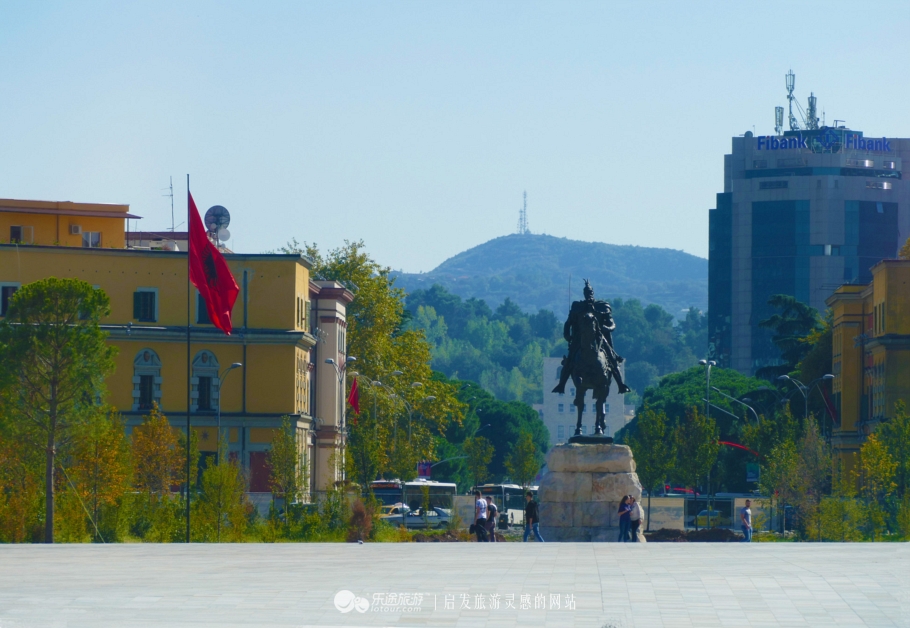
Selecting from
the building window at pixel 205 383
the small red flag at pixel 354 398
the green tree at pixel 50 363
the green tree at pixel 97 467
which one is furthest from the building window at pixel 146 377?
the green tree at pixel 50 363

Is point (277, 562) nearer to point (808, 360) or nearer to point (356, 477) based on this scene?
point (356, 477)

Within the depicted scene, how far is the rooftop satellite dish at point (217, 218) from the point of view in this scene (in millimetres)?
84000

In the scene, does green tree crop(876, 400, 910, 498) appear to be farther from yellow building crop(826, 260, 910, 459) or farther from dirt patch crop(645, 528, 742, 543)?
yellow building crop(826, 260, 910, 459)

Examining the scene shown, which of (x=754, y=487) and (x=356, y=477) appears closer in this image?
(x=356, y=477)

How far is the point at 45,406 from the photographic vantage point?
43188 mm

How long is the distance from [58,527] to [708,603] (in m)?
25.2

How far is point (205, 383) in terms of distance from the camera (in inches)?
3041

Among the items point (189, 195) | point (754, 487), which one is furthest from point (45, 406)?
point (754, 487)

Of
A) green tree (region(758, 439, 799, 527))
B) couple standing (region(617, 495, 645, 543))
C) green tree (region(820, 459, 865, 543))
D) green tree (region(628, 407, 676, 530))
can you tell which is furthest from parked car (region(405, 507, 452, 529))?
couple standing (region(617, 495, 645, 543))

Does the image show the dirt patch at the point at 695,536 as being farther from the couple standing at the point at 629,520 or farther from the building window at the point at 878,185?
the building window at the point at 878,185

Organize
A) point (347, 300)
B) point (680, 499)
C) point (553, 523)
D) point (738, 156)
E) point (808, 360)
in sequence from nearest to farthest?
point (553, 523)
point (680, 499)
point (347, 300)
point (808, 360)
point (738, 156)

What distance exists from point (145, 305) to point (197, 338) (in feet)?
9.62

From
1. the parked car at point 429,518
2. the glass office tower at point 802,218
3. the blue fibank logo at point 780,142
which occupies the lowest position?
the parked car at point 429,518

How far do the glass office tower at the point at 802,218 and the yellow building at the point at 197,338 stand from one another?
107 meters
